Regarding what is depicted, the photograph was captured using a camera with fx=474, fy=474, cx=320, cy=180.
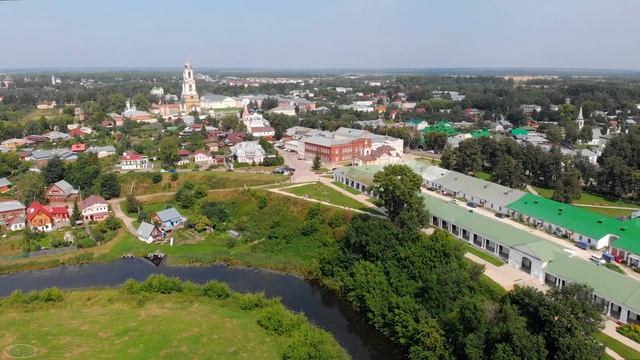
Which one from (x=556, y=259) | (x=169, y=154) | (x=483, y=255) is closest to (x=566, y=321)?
(x=556, y=259)

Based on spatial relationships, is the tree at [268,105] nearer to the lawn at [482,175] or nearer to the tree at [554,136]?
the tree at [554,136]

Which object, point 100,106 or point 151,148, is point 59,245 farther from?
point 100,106

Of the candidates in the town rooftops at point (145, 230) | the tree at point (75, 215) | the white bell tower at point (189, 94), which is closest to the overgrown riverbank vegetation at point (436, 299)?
the town rooftops at point (145, 230)

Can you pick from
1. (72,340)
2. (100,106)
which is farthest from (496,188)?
(100,106)

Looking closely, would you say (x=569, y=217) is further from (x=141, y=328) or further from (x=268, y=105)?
(x=268, y=105)

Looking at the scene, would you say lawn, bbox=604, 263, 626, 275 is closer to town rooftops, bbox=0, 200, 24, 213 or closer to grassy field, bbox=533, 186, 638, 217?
grassy field, bbox=533, 186, 638, 217

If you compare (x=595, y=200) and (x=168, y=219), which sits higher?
(x=595, y=200)
